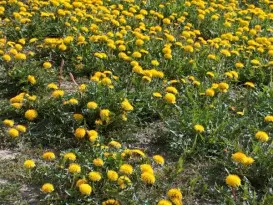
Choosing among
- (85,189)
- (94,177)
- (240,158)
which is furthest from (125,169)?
(240,158)

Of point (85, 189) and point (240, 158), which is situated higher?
point (240, 158)

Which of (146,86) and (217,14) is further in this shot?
(217,14)

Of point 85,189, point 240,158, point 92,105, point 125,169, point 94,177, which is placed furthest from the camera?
point 92,105

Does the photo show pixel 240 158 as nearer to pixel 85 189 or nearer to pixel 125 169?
pixel 125 169

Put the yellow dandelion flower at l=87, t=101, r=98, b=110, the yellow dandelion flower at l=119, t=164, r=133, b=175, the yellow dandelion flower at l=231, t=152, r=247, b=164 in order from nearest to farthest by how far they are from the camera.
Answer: the yellow dandelion flower at l=119, t=164, r=133, b=175, the yellow dandelion flower at l=231, t=152, r=247, b=164, the yellow dandelion flower at l=87, t=101, r=98, b=110

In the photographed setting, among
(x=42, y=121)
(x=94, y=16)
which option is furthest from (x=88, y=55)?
(x=42, y=121)

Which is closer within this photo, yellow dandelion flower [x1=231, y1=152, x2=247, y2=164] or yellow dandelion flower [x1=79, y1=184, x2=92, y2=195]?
yellow dandelion flower [x1=79, y1=184, x2=92, y2=195]

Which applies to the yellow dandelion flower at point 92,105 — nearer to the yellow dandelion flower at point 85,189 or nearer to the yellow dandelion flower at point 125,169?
the yellow dandelion flower at point 125,169

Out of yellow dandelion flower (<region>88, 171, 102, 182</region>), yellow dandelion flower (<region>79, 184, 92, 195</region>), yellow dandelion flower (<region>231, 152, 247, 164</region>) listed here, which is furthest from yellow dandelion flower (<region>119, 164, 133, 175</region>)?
yellow dandelion flower (<region>231, 152, 247, 164</region>)

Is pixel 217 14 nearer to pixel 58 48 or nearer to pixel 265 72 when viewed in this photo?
pixel 265 72

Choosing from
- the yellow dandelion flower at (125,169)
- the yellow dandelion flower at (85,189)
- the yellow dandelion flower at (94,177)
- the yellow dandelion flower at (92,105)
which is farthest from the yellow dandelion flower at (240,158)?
the yellow dandelion flower at (92,105)

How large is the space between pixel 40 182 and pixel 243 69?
138 inches

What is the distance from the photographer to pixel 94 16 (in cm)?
748

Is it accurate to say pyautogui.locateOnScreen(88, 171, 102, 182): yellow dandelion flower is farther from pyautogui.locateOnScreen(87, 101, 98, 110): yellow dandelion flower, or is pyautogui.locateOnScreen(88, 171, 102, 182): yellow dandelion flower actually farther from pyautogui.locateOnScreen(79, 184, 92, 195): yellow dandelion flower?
pyautogui.locateOnScreen(87, 101, 98, 110): yellow dandelion flower
